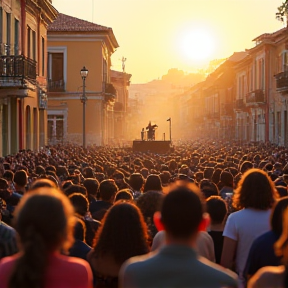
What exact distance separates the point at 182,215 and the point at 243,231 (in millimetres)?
2892

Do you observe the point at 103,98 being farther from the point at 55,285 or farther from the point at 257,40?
the point at 55,285

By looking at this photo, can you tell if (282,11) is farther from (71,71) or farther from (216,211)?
(71,71)

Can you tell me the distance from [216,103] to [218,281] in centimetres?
Answer: 8820

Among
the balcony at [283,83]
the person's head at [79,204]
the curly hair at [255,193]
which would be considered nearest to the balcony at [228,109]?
the balcony at [283,83]

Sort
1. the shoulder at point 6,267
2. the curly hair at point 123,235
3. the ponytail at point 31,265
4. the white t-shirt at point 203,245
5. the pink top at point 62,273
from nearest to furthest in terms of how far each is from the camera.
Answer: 1. the ponytail at point 31,265
2. the pink top at point 62,273
3. the shoulder at point 6,267
4. the curly hair at point 123,235
5. the white t-shirt at point 203,245

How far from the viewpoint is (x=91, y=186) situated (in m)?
10.8

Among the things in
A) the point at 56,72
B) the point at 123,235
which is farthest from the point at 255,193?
the point at 56,72

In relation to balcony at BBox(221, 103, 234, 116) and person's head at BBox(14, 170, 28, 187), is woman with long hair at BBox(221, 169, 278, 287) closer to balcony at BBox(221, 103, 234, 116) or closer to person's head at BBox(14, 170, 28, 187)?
person's head at BBox(14, 170, 28, 187)

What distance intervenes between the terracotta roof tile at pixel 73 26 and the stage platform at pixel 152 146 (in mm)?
10552

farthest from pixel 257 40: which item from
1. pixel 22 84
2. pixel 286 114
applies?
pixel 22 84

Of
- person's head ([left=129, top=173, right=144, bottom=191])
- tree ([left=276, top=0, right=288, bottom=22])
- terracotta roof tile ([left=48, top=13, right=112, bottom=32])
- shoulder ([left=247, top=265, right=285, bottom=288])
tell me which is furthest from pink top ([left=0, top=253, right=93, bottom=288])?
terracotta roof tile ([left=48, top=13, right=112, bottom=32])

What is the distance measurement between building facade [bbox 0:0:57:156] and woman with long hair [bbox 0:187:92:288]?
2177cm

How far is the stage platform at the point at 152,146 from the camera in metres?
45.7

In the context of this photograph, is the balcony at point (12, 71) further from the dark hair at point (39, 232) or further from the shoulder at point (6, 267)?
the dark hair at point (39, 232)
